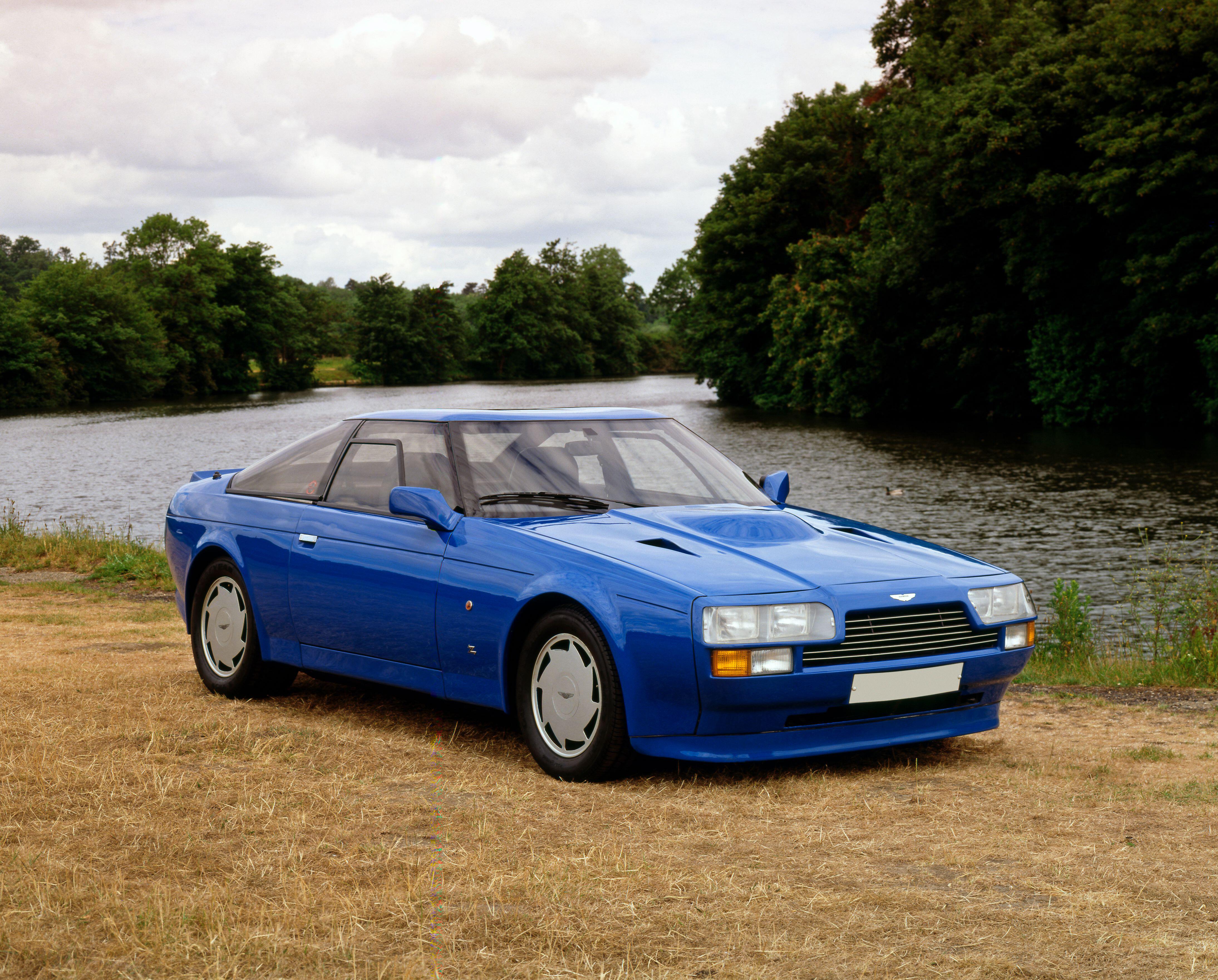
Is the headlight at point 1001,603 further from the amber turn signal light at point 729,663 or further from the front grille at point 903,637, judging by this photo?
the amber turn signal light at point 729,663

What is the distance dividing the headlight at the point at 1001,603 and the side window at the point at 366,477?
2750mm

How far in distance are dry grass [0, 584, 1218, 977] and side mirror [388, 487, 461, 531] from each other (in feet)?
3.30

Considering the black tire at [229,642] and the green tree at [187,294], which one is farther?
the green tree at [187,294]

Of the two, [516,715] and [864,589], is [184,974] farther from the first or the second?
[864,589]

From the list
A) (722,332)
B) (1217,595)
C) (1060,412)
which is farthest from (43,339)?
(1217,595)

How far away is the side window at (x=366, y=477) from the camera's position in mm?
6500

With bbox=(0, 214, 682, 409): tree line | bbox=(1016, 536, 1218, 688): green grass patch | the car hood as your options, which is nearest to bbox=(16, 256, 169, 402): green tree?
Result: bbox=(0, 214, 682, 409): tree line

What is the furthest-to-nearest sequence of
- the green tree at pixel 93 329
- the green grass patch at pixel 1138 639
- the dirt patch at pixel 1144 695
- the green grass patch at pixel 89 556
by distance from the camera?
1. the green tree at pixel 93 329
2. the green grass patch at pixel 89 556
3. the green grass patch at pixel 1138 639
4. the dirt patch at pixel 1144 695

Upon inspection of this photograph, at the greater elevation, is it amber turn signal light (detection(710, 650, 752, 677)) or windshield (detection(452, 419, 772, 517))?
windshield (detection(452, 419, 772, 517))

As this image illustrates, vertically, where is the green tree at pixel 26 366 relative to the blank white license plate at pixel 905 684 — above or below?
above

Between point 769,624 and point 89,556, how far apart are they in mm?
13119

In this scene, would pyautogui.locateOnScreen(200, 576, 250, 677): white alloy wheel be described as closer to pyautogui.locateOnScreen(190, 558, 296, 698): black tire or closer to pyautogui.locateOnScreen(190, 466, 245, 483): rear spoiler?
pyautogui.locateOnScreen(190, 558, 296, 698): black tire

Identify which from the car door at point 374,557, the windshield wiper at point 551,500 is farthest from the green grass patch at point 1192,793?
the car door at point 374,557

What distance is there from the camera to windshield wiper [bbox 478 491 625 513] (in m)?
6.07
